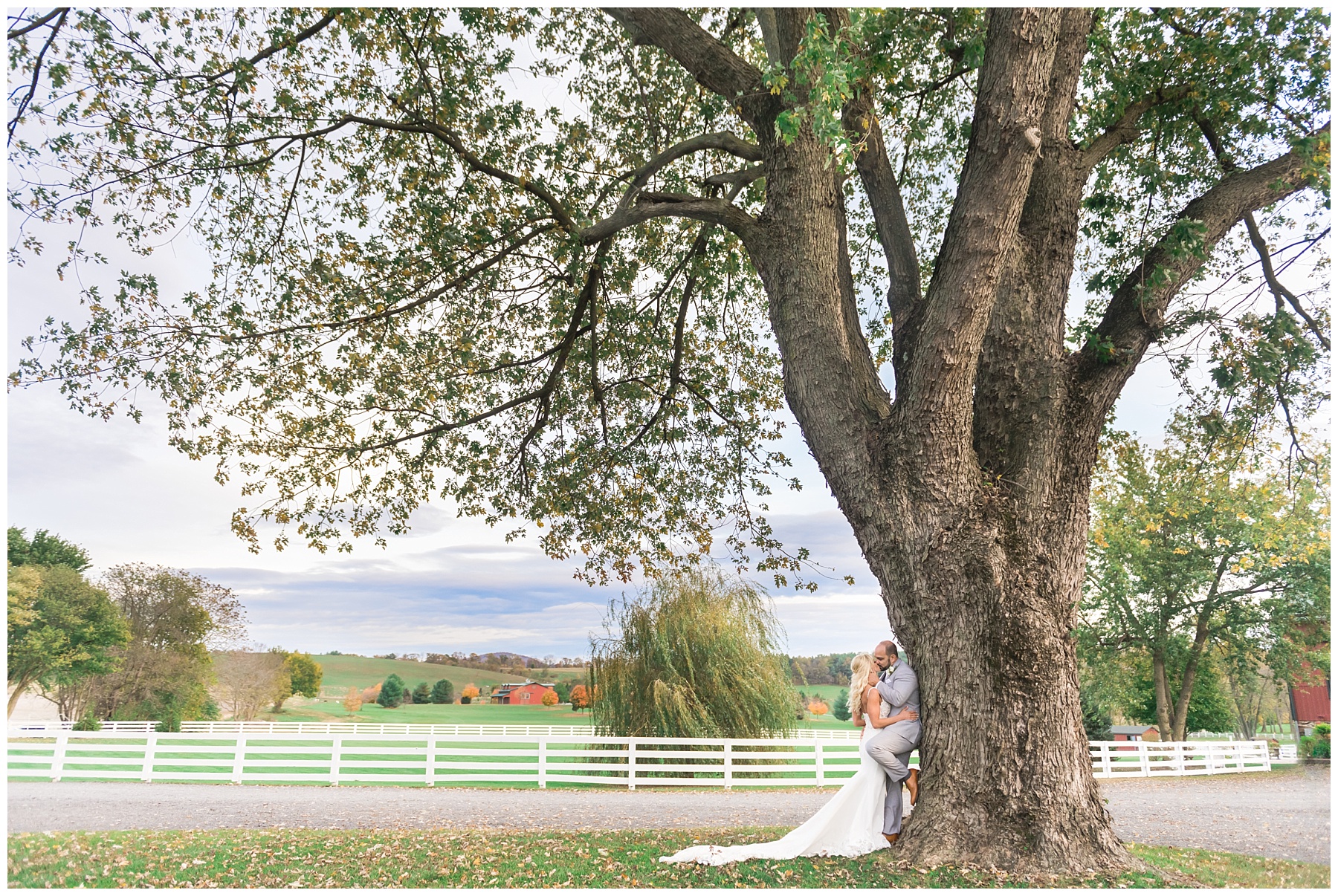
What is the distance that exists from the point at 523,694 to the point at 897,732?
3370 cm

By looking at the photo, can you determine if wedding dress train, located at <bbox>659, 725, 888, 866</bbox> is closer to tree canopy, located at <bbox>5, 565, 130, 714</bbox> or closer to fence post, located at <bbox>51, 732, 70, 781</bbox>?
fence post, located at <bbox>51, 732, 70, 781</bbox>

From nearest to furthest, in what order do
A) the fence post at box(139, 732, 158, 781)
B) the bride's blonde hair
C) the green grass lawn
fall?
the bride's blonde hair < the fence post at box(139, 732, 158, 781) < the green grass lawn

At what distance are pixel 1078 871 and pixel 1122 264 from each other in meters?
6.37

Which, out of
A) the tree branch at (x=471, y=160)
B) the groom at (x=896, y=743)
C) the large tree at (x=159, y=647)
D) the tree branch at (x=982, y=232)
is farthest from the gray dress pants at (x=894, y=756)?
the large tree at (x=159, y=647)

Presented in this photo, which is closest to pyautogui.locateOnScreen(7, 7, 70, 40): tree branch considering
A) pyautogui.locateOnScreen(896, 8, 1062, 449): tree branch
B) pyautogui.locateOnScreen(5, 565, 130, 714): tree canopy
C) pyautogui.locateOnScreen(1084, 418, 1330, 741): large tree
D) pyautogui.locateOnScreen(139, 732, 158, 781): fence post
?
pyautogui.locateOnScreen(896, 8, 1062, 449): tree branch

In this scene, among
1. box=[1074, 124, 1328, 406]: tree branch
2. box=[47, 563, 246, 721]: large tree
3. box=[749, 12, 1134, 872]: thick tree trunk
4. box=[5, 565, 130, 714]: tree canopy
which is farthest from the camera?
box=[47, 563, 246, 721]: large tree

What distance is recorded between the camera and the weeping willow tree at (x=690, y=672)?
46.6ft

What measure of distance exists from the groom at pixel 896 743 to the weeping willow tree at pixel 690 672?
29.4 feet

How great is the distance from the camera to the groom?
5117 mm

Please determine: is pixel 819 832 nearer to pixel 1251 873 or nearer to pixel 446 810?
pixel 1251 873

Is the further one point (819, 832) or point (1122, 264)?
point (1122, 264)

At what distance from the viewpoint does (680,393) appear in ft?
31.7

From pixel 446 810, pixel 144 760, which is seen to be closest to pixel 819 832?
pixel 446 810

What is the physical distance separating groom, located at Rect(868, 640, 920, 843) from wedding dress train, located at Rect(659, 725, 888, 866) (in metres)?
0.08
